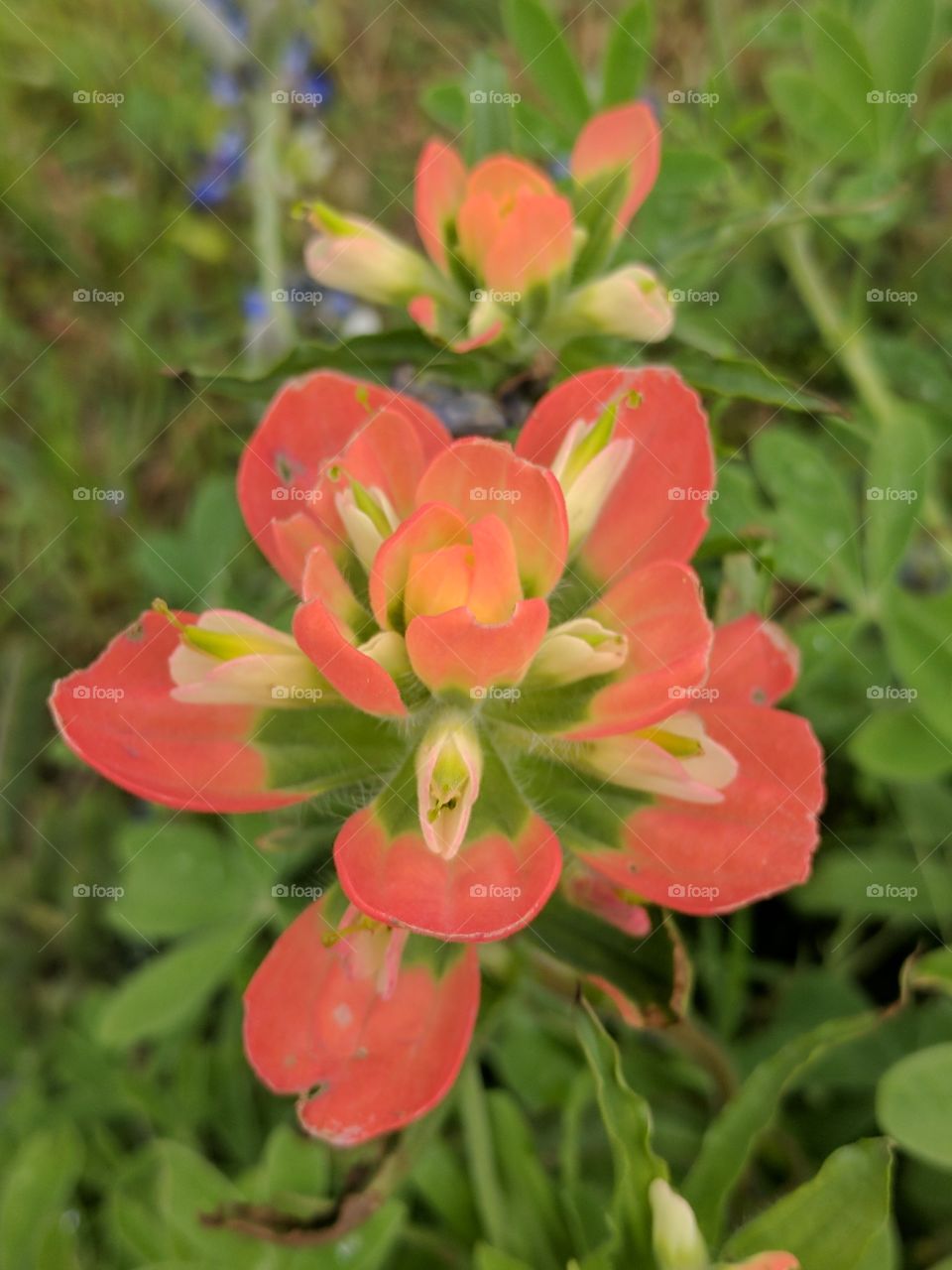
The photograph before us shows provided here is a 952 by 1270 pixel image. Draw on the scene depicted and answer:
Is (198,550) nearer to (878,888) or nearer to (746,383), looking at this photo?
(746,383)

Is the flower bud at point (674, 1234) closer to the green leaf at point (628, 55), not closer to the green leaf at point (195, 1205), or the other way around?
the green leaf at point (195, 1205)

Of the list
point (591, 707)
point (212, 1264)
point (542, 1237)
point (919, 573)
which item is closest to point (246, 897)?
point (212, 1264)

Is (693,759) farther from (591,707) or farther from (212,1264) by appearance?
(212,1264)

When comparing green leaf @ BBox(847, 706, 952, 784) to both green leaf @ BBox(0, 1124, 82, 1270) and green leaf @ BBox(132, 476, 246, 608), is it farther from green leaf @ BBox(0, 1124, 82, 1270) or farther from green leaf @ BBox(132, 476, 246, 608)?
green leaf @ BBox(0, 1124, 82, 1270)

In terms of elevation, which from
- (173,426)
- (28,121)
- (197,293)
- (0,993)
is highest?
(28,121)

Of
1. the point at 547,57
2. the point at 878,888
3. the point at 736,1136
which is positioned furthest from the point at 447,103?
the point at 736,1136
